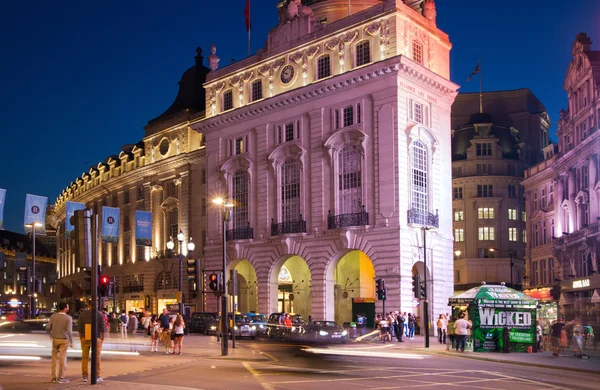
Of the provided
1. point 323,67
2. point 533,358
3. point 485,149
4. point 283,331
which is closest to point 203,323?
point 283,331

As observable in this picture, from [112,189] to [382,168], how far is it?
4789 centimetres

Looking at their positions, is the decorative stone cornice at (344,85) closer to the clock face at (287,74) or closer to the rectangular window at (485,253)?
the clock face at (287,74)

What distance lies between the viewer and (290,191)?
199 ft

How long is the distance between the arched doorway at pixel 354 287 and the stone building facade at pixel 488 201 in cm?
3240

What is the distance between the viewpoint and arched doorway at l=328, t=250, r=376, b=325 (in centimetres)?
6125

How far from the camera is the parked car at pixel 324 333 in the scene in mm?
45156

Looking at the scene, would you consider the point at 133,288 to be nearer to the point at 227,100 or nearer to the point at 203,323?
the point at 227,100

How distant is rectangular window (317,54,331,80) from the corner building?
0.10m

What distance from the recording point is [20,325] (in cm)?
3625

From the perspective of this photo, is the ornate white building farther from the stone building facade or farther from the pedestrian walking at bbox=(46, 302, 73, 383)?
the pedestrian walking at bbox=(46, 302, 73, 383)

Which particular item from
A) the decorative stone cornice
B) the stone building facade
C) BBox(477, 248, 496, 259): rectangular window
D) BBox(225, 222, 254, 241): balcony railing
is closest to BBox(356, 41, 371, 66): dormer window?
the decorative stone cornice

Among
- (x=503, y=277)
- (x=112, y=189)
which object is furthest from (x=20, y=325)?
(x=503, y=277)

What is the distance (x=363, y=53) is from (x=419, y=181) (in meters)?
9.29

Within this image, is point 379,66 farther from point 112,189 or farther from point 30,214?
point 112,189
